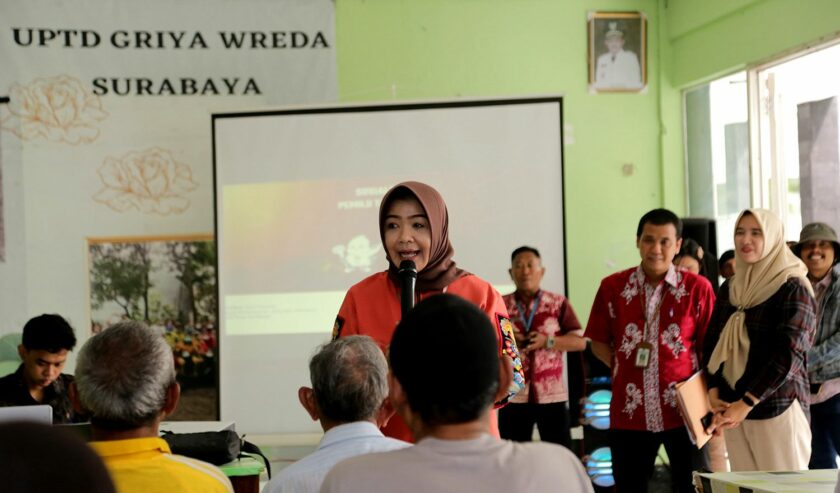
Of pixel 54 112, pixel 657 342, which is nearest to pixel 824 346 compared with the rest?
pixel 657 342

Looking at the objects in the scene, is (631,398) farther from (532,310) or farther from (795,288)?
(532,310)

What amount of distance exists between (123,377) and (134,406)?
0.05 m

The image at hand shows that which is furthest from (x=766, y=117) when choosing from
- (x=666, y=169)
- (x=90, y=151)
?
(x=90, y=151)

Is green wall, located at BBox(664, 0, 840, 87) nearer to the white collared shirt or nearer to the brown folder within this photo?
the brown folder

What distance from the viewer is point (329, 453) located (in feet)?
5.47

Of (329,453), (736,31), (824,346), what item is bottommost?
(824,346)

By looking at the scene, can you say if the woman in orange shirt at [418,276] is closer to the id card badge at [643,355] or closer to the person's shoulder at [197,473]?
the person's shoulder at [197,473]

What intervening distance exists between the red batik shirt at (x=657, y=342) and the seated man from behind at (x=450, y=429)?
2539mm

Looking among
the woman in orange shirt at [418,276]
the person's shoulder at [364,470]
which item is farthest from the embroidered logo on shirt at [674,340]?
the person's shoulder at [364,470]

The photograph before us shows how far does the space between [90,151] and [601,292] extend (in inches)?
153

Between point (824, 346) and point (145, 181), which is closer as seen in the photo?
point (824, 346)

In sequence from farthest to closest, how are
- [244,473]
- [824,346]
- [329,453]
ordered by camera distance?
[824,346] → [244,473] → [329,453]

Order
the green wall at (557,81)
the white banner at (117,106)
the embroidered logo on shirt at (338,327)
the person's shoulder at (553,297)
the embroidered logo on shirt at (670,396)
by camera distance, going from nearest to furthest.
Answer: the embroidered logo on shirt at (338,327) < the embroidered logo on shirt at (670,396) < the person's shoulder at (553,297) < the white banner at (117,106) < the green wall at (557,81)

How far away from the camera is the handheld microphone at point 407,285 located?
82.2 inches
